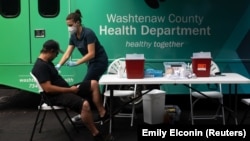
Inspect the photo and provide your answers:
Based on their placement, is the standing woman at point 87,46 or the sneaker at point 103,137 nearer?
the sneaker at point 103,137

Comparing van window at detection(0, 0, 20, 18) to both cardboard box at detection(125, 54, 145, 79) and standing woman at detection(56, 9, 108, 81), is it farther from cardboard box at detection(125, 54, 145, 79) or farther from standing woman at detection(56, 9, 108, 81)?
cardboard box at detection(125, 54, 145, 79)

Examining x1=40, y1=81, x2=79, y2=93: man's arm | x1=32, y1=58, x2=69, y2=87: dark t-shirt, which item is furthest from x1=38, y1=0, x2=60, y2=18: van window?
x1=40, y1=81, x2=79, y2=93: man's arm

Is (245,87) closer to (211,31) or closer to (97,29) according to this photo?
(211,31)

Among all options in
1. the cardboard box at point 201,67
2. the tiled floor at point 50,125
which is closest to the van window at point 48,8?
the tiled floor at point 50,125

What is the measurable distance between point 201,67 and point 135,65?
850 millimetres

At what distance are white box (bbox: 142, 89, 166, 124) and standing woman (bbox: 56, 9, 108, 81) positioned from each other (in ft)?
2.47

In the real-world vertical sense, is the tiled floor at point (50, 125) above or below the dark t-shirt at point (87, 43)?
below

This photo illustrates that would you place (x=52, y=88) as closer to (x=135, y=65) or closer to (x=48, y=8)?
(x=135, y=65)

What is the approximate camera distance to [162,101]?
6055mm

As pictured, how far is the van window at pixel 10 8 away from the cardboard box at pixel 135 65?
2459 mm

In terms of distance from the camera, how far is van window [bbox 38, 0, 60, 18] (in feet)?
22.0

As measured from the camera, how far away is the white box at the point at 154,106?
5.98 meters

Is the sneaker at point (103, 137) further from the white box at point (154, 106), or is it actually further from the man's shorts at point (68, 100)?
the white box at point (154, 106)

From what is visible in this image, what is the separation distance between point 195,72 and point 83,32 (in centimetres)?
161
